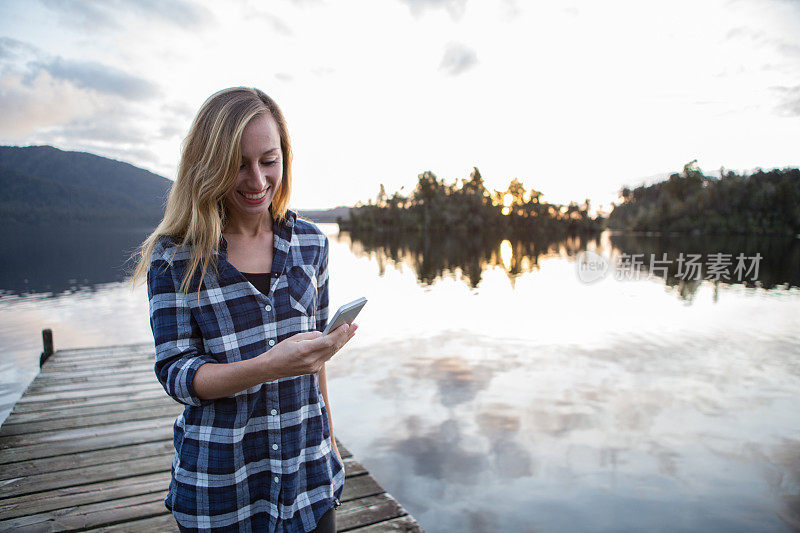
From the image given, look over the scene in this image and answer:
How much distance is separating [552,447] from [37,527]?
7011 mm

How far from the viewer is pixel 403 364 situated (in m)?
12.3

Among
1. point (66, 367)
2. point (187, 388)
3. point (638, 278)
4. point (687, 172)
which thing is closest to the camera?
point (187, 388)

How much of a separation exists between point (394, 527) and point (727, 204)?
401ft

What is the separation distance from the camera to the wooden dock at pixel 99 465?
3.68 metres

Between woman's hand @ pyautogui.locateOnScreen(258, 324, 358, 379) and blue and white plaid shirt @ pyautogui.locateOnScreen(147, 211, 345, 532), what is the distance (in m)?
0.27

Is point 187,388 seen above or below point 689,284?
above

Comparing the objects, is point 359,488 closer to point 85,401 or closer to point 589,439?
point 85,401

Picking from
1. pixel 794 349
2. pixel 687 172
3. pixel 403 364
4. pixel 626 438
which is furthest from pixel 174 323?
pixel 687 172

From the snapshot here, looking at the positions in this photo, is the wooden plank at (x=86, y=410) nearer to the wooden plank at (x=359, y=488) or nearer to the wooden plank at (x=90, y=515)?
the wooden plank at (x=90, y=515)

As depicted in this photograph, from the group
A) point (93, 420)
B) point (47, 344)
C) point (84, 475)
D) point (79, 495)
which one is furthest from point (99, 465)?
point (47, 344)

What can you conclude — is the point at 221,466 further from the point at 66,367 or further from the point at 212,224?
the point at 66,367

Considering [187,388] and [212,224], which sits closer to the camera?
[187,388]

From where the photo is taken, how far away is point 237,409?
5.73 ft

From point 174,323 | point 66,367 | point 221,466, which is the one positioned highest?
point 174,323
